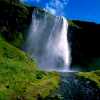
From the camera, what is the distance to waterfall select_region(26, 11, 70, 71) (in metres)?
73.4

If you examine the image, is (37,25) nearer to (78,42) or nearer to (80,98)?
(78,42)

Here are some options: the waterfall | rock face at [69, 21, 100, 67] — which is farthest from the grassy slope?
rock face at [69, 21, 100, 67]

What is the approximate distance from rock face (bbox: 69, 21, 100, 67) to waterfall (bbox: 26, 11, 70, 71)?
9.84 feet

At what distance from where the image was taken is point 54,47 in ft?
250

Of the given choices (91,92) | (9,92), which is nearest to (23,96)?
(9,92)

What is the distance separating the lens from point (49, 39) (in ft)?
250

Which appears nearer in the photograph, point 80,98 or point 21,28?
point 80,98

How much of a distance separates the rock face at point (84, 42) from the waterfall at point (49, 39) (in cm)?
300

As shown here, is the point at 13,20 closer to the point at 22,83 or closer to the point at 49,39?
the point at 49,39

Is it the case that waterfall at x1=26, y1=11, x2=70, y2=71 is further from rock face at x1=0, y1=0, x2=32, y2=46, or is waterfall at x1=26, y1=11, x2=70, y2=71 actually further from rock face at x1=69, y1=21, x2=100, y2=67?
rock face at x1=69, y1=21, x2=100, y2=67

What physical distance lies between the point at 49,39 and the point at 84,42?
12145 mm

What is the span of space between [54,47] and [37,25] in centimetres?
695

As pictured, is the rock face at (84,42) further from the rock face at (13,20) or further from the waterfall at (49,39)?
the rock face at (13,20)

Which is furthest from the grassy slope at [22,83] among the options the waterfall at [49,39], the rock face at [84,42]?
the rock face at [84,42]
